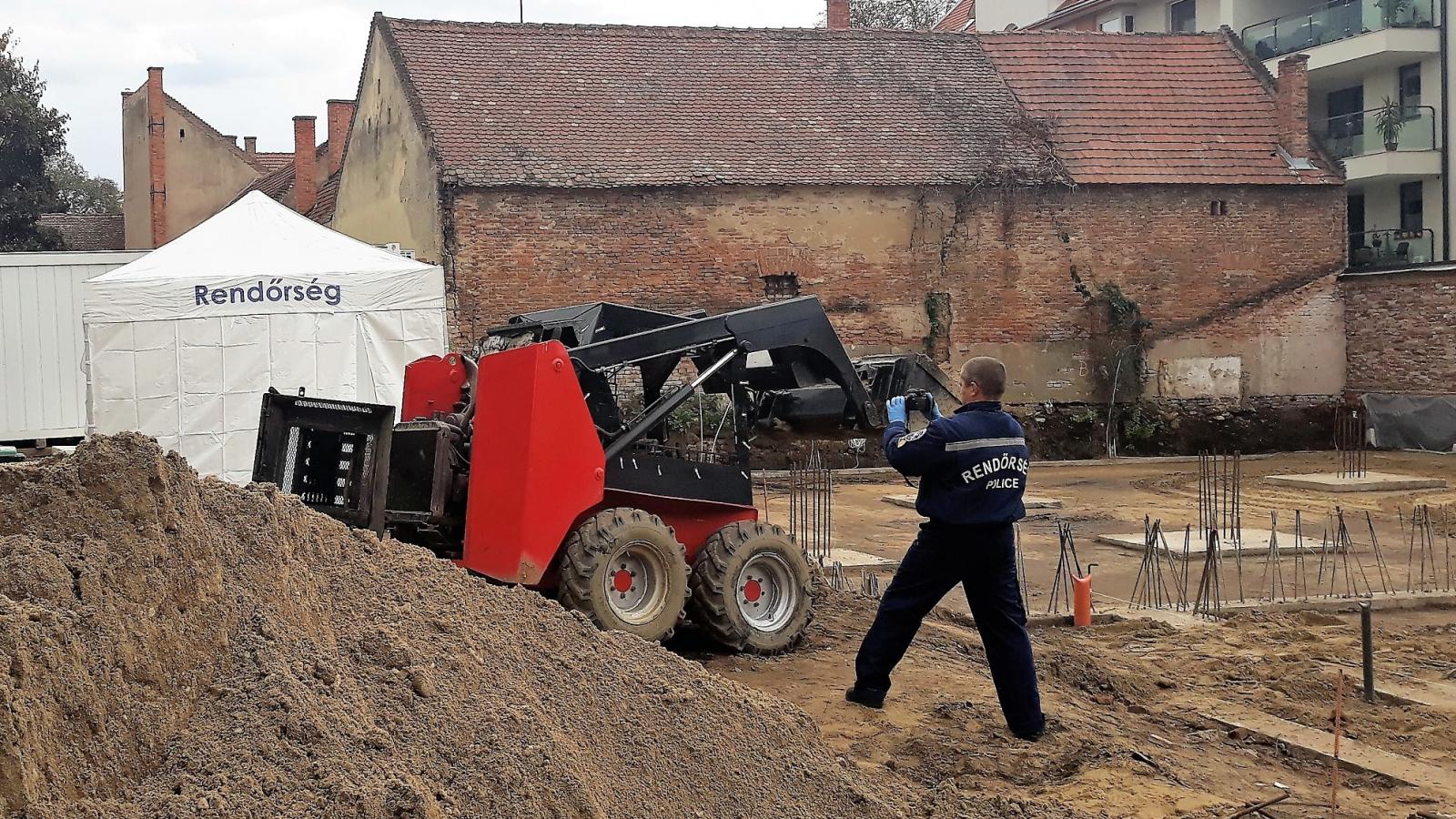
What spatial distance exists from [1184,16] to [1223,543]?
1075 inches

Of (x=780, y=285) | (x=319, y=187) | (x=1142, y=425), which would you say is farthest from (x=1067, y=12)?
(x=319, y=187)

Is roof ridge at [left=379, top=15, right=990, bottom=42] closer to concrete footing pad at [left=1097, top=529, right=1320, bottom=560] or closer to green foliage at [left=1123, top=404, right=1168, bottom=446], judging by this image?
green foliage at [left=1123, top=404, right=1168, bottom=446]

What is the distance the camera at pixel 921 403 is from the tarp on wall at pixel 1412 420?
2150 cm

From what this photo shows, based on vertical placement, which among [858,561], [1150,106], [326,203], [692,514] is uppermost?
[1150,106]

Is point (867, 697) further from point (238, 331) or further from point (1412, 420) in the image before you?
point (1412, 420)

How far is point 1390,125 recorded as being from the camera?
1180 inches

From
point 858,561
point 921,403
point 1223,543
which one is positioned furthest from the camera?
point 1223,543

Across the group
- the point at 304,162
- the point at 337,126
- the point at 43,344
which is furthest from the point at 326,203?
the point at 43,344

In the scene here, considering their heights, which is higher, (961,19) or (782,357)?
(961,19)

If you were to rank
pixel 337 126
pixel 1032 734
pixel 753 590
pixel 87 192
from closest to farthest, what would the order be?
pixel 1032 734
pixel 753 590
pixel 337 126
pixel 87 192

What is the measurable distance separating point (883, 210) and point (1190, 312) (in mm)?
6172

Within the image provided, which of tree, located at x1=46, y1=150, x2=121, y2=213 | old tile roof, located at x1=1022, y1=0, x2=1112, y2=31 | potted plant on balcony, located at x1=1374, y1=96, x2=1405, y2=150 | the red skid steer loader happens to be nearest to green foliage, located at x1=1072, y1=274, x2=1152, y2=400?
potted plant on balcony, located at x1=1374, y1=96, x2=1405, y2=150

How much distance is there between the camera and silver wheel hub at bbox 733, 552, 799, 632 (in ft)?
27.0

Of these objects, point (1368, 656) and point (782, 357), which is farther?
point (782, 357)
